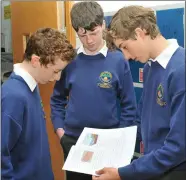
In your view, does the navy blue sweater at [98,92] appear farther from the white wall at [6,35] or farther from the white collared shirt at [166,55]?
the white wall at [6,35]

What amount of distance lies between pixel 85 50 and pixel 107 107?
0.34 meters

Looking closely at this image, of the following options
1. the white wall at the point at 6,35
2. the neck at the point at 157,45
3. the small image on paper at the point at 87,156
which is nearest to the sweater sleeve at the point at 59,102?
the small image on paper at the point at 87,156

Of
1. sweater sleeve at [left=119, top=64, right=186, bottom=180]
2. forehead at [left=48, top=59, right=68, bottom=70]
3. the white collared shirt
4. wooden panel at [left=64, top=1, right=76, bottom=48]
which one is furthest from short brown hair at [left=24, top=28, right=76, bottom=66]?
wooden panel at [left=64, top=1, right=76, bottom=48]

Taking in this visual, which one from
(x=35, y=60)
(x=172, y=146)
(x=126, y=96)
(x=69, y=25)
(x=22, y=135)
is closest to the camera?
(x=172, y=146)

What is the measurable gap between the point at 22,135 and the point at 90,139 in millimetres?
316

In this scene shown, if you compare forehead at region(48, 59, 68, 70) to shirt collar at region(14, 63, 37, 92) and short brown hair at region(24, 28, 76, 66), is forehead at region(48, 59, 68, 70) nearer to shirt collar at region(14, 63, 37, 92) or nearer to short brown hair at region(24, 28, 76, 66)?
short brown hair at region(24, 28, 76, 66)

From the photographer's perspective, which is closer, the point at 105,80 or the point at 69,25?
the point at 105,80

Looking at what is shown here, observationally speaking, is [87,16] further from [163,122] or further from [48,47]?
[163,122]

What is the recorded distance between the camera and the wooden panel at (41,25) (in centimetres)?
222

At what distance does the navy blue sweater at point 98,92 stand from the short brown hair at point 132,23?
48 cm

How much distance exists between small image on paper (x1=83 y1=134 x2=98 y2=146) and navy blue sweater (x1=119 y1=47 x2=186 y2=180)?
27cm

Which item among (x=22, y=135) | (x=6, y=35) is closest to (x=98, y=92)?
(x=22, y=135)

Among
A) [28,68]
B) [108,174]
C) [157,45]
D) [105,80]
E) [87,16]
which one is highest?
[87,16]

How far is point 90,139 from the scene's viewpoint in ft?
4.28
